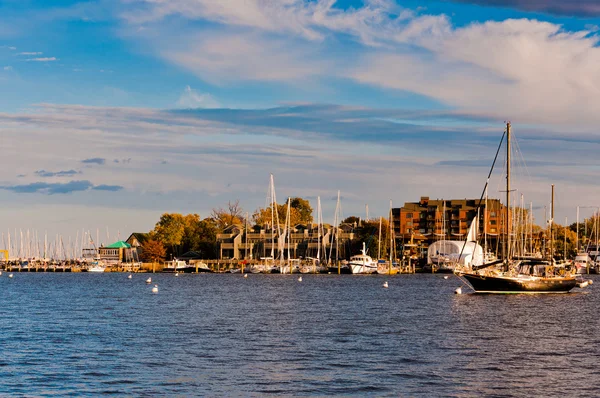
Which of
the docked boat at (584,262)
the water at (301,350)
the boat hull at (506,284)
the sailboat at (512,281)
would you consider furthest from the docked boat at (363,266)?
the water at (301,350)

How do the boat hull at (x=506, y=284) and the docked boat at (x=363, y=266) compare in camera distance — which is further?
the docked boat at (x=363, y=266)

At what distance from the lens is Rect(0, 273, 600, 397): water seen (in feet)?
111

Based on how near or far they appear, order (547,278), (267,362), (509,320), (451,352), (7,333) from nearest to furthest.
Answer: (267,362), (451,352), (7,333), (509,320), (547,278)

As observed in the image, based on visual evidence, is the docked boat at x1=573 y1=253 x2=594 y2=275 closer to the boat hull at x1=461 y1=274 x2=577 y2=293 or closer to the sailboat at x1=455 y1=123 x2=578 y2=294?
the sailboat at x1=455 y1=123 x2=578 y2=294

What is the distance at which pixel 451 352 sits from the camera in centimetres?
4434

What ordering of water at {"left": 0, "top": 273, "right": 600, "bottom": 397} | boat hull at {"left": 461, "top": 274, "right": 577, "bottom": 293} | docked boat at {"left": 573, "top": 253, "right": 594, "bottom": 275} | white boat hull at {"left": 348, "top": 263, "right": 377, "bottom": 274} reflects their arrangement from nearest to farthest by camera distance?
water at {"left": 0, "top": 273, "right": 600, "bottom": 397}
boat hull at {"left": 461, "top": 274, "right": 577, "bottom": 293}
white boat hull at {"left": 348, "top": 263, "right": 377, "bottom": 274}
docked boat at {"left": 573, "top": 253, "right": 594, "bottom": 275}

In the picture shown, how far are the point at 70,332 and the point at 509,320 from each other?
3224cm

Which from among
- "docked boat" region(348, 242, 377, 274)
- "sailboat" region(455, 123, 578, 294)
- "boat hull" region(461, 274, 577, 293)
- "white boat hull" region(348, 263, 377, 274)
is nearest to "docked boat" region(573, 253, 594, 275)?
"docked boat" region(348, 242, 377, 274)

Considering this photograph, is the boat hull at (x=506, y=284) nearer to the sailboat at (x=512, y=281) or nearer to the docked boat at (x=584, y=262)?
the sailboat at (x=512, y=281)

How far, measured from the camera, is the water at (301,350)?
111 feet

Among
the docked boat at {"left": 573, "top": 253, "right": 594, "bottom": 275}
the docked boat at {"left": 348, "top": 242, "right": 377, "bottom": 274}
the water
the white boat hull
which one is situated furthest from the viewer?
the docked boat at {"left": 573, "top": 253, "right": 594, "bottom": 275}

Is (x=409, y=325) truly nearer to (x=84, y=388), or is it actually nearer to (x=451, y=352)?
(x=451, y=352)

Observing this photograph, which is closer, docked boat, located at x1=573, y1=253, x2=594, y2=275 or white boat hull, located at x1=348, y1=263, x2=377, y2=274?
white boat hull, located at x1=348, y1=263, x2=377, y2=274

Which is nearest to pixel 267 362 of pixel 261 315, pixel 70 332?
pixel 70 332
